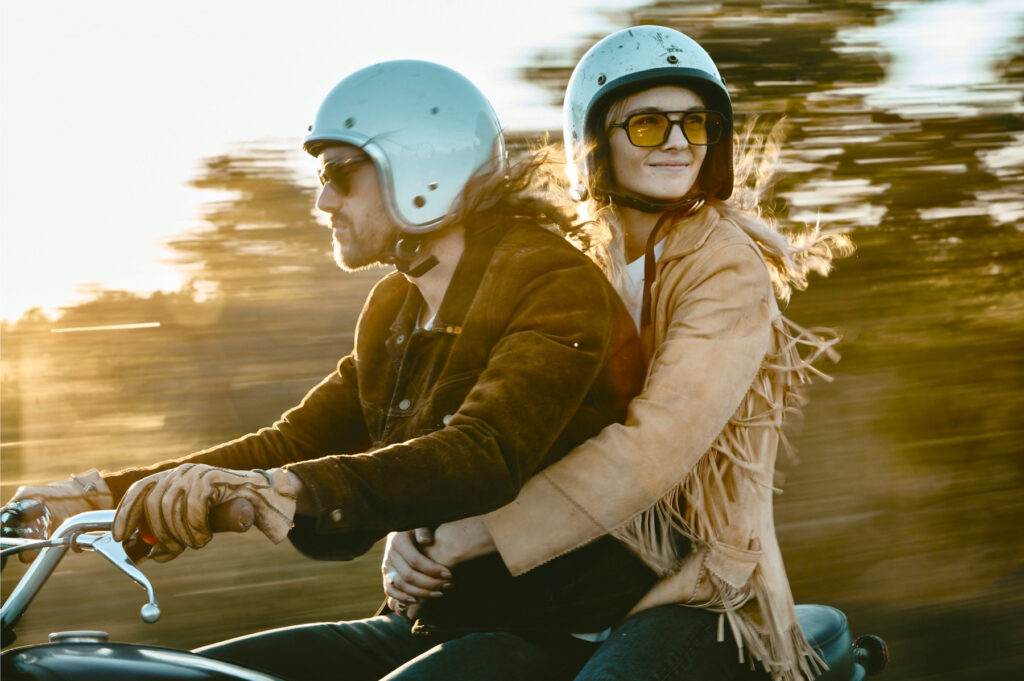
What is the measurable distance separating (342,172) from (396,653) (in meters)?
0.98

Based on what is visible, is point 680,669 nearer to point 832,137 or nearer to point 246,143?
point 246,143

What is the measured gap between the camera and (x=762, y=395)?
2.44 metres

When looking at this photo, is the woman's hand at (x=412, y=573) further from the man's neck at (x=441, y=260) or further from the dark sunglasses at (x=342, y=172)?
the dark sunglasses at (x=342, y=172)

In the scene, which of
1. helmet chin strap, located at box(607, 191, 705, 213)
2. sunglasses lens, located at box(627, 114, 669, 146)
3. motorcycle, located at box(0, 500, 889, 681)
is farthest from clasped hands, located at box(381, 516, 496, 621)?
sunglasses lens, located at box(627, 114, 669, 146)

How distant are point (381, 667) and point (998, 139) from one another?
4.15m

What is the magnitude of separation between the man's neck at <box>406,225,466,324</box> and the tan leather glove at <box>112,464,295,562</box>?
2.63ft

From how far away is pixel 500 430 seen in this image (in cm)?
182

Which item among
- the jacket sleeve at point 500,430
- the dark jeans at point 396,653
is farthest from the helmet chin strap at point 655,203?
the dark jeans at point 396,653

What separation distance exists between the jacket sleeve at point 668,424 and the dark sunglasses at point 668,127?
1.13ft

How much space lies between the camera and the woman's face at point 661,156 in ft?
8.50

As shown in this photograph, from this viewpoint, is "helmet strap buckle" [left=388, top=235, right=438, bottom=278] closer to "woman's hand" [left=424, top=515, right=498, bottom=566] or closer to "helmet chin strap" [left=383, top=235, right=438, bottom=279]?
"helmet chin strap" [left=383, top=235, right=438, bottom=279]

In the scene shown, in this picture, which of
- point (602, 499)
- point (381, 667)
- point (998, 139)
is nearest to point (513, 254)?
point (602, 499)

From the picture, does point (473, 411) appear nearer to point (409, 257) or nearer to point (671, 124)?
point (409, 257)

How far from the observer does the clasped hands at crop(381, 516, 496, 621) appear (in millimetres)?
2104
